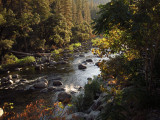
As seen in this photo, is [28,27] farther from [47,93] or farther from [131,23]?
[131,23]

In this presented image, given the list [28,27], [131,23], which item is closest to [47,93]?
[131,23]

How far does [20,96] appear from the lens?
444 inches

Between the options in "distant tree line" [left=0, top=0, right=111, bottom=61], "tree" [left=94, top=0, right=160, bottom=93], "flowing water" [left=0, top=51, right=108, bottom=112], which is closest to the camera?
"tree" [left=94, top=0, right=160, bottom=93]

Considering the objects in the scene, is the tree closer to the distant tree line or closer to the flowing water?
the flowing water

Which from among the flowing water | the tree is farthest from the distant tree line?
the tree

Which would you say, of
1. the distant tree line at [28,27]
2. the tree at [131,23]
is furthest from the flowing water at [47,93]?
the distant tree line at [28,27]

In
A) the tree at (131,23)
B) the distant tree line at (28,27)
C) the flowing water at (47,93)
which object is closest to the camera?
the tree at (131,23)

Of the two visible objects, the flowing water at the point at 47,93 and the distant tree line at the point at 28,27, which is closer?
the flowing water at the point at 47,93

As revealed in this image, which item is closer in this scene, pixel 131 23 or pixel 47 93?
pixel 131 23

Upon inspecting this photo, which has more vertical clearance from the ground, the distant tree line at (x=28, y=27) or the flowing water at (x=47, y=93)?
the distant tree line at (x=28, y=27)

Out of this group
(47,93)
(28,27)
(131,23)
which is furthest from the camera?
(28,27)

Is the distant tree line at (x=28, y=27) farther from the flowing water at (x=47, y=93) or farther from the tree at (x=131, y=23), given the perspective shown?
the tree at (x=131, y=23)

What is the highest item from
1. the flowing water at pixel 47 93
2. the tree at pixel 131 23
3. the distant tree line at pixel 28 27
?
the distant tree line at pixel 28 27

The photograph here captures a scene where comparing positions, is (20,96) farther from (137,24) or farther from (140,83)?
(137,24)
